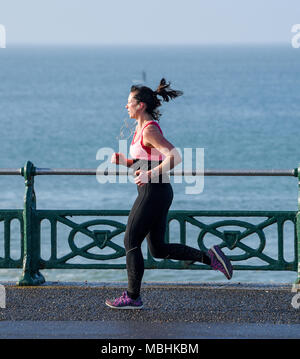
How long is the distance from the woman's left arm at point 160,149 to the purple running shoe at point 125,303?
1.05m

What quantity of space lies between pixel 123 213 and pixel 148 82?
132581 millimetres

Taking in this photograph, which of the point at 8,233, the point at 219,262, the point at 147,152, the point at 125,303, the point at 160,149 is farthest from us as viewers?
the point at 8,233

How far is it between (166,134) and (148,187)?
236 feet

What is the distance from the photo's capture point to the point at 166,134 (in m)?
79.8

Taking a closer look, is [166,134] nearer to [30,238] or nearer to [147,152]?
[30,238]

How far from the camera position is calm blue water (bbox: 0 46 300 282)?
4816 cm

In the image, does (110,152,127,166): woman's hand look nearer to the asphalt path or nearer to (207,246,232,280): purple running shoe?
(207,246,232,280): purple running shoe

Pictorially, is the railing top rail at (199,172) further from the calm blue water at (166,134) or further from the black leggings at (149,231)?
the calm blue water at (166,134)

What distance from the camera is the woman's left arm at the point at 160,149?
7.86 m

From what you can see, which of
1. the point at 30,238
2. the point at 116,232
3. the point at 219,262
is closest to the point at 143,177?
the point at 219,262

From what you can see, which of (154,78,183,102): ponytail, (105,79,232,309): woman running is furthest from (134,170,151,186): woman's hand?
(154,78,183,102): ponytail

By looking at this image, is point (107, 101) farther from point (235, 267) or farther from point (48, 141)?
point (235, 267)

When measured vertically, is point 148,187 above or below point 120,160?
below
